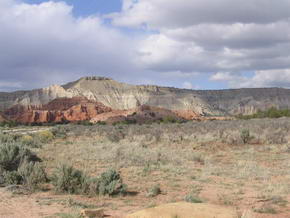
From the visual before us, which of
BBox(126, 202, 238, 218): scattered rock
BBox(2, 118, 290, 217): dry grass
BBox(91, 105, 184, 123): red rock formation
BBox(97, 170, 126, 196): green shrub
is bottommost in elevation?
BBox(2, 118, 290, 217): dry grass

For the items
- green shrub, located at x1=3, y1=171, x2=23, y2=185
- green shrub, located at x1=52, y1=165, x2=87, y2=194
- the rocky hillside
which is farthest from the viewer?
the rocky hillside

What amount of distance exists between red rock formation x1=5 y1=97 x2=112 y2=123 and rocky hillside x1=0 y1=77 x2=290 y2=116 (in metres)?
9.56

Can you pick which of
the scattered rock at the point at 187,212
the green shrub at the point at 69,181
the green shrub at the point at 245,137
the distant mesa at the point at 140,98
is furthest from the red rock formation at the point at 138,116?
the scattered rock at the point at 187,212

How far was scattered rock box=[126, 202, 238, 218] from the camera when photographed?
7.02 metres

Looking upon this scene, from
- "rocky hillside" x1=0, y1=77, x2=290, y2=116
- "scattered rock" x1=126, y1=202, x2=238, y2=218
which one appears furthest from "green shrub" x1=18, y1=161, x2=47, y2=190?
"rocky hillside" x1=0, y1=77, x2=290, y2=116

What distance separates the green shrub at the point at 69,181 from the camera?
37.7 ft

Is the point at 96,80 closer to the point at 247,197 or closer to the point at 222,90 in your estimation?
the point at 222,90

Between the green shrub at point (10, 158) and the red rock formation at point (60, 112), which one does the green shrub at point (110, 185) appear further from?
the red rock formation at point (60, 112)

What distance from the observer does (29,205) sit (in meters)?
9.62

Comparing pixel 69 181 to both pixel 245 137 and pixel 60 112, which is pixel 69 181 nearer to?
pixel 245 137

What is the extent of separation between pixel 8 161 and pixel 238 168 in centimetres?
922

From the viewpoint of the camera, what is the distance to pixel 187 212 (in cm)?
711

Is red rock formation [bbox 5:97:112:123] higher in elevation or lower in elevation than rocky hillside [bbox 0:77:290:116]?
lower

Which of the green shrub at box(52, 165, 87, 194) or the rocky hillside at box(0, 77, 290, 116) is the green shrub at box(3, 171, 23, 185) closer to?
the green shrub at box(52, 165, 87, 194)
